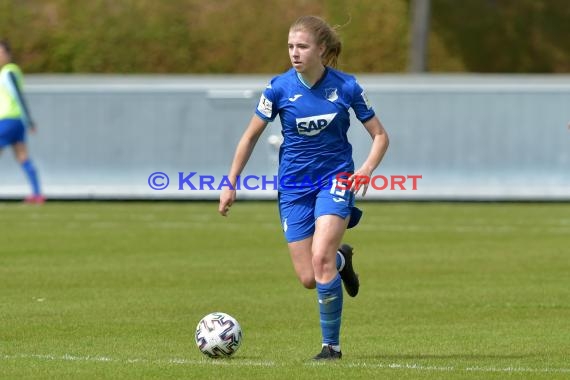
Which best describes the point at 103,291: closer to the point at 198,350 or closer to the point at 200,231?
the point at 198,350

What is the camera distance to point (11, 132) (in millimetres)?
22281

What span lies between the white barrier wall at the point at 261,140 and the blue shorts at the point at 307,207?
14756mm

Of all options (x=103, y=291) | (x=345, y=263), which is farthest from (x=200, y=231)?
(x=345, y=263)

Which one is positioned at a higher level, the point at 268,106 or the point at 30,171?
the point at 268,106

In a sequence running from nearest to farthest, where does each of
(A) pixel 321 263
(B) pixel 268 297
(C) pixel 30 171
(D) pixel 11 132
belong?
(A) pixel 321 263 < (B) pixel 268 297 < (C) pixel 30 171 < (D) pixel 11 132

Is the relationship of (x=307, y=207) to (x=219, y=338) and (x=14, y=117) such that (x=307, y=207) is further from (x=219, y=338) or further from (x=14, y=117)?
(x=14, y=117)

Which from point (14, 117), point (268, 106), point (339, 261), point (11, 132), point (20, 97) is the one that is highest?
point (268, 106)

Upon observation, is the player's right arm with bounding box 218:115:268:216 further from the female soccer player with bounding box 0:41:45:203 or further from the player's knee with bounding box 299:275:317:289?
the female soccer player with bounding box 0:41:45:203

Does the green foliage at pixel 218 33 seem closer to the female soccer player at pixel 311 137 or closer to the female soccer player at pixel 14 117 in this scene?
the female soccer player at pixel 14 117

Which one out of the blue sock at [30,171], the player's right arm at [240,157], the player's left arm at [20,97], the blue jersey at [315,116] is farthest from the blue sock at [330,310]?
the blue sock at [30,171]

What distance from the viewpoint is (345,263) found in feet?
32.3

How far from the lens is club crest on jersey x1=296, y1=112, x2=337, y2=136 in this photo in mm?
9016

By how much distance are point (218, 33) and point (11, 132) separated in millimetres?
15320

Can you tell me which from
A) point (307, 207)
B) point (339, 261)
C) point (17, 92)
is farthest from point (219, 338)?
point (17, 92)
